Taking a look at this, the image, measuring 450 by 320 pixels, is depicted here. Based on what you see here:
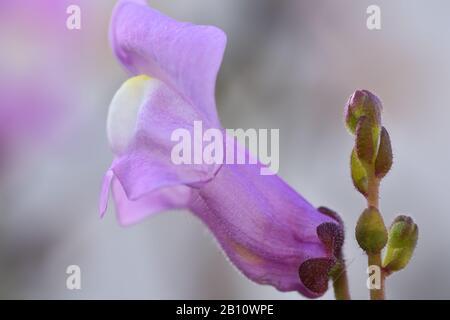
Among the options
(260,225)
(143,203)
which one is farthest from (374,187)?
(143,203)

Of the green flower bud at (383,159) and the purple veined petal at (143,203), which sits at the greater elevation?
the purple veined petal at (143,203)

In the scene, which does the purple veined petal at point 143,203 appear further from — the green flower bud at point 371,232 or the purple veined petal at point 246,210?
the green flower bud at point 371,232

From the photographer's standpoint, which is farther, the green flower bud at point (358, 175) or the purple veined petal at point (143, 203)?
the purple veined petal at point (143, 203)

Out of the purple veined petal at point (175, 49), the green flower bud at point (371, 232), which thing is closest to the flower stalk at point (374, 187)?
the green flower bud at point (371, 232)

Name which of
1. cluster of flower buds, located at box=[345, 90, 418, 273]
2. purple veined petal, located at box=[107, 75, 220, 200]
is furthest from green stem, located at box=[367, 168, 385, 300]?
purple veined petal, located at box=[107, 75, 220, 200]
